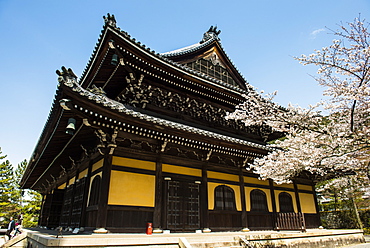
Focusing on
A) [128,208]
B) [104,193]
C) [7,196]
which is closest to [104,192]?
[104,193]

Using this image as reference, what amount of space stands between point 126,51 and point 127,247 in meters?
7.10

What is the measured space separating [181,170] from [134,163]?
218 cm

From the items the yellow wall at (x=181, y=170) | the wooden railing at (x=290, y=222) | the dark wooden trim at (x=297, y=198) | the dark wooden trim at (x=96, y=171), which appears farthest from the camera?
the dark wooden trim at (x=297, y=198)

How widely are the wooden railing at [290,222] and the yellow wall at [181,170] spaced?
5.06 m

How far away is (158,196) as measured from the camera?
912cm

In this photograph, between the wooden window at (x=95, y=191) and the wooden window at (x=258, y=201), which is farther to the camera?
the wooden window at (x=258, y=201)

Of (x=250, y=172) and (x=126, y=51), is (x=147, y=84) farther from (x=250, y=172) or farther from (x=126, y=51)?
(x=250, y=172)

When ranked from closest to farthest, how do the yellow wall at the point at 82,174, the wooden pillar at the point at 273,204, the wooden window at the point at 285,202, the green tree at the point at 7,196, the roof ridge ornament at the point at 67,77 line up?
the roof ridge ornament at the point at 67,77 < the yellow wall at the point at 82,174 < the wooden pillar at the point at 273,204 < the wooden window at the point at 285,202 < the green tree at the point at 7,196

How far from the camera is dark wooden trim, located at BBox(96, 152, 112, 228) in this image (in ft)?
25.5

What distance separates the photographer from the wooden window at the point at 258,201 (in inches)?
478

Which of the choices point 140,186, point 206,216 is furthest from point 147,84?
point 206,216

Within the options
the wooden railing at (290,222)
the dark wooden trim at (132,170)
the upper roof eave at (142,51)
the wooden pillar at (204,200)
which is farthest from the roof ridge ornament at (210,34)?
the wooden railing at (290,222)

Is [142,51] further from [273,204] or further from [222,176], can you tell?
→ [273,204]

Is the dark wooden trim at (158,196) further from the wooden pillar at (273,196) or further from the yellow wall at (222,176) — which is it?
the wooden pillar at (273,196)
